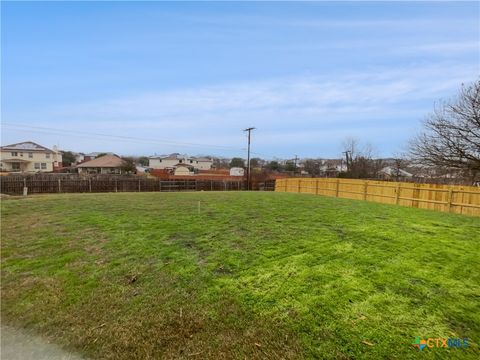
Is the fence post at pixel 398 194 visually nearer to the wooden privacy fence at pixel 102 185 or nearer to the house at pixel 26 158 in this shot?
the wooden privacy fence at pixel 102 185

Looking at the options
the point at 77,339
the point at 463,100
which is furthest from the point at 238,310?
the point at 463,100

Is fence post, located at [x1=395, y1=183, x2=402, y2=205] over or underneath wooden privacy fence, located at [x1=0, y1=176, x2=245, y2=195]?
over

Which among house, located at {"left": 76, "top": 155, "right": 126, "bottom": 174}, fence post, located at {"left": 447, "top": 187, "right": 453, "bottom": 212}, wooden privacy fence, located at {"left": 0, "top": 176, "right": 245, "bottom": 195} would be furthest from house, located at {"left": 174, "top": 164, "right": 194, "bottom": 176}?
fence post, located at {"left": 447, "top": 187, "right": 453, "bottom": 212}

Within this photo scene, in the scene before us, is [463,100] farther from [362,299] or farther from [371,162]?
[371,162]

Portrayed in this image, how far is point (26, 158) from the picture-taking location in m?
46.7

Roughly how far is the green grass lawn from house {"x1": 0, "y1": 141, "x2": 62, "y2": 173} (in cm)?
5044

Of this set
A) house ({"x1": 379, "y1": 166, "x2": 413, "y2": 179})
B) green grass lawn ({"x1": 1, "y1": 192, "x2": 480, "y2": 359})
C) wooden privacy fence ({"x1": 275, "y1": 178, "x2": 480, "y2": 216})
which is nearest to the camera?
green grass lawn ({"x1": 1, "y1": 192, "x2": 480, "y2": 359})

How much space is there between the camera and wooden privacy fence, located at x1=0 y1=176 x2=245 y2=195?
2302 centimetres

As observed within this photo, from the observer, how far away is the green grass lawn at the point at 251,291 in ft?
8.02

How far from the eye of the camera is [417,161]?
18.5m

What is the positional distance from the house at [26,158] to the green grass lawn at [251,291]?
50.4 metres

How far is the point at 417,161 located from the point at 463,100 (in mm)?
4489

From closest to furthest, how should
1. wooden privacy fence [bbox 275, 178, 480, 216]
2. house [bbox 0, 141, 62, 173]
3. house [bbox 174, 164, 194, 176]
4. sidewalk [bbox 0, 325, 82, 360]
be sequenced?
sidewalk [bbox 0, 325, 82, 360]
wooden privacy fence [bbox 275, 178, 480, 216]
house [bbox 0, 141, 62, 173]
house [bbox 174, 164, 194, 176]

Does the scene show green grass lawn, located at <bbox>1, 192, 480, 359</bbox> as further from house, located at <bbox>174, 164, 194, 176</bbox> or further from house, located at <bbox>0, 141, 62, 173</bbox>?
house, located at <bbox>0, 141, 62, 173</bbox>
